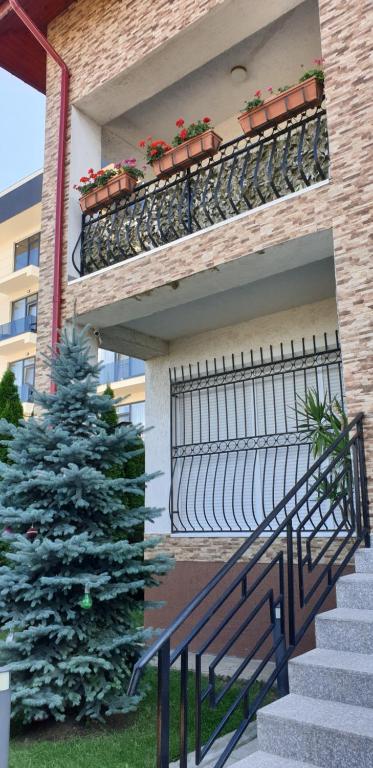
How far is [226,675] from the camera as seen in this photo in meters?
5.67

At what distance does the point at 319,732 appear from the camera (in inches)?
106

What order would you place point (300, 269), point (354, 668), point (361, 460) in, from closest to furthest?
point (354, 668), point (361, 460), point (300, 269)

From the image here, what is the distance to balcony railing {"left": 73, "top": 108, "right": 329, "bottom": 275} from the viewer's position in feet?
19.1

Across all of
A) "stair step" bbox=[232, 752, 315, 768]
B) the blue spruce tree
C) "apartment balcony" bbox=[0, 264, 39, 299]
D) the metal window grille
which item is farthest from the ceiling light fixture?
"apartment balcony" bbox=[0, 264, 39, 299]

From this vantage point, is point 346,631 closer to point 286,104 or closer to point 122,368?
point 286,104

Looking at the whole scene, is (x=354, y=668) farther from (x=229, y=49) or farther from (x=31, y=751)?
(x=229, y=49)

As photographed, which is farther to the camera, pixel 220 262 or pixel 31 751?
pixel 220 262

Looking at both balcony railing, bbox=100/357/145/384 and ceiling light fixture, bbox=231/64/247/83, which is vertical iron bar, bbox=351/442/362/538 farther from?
balcony railing, bbox=100/357/145/384

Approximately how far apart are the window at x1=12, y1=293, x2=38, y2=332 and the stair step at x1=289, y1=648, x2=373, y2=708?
69.6 ft

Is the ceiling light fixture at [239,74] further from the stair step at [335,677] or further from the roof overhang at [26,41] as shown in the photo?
the stair step at [335,677]

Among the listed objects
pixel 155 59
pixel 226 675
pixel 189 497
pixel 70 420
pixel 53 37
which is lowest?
pixel 226 675

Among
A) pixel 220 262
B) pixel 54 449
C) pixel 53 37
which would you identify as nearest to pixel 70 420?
pixel 54 449

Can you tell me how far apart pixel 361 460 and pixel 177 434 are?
3.86 m

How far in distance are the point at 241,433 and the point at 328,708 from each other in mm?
4456
